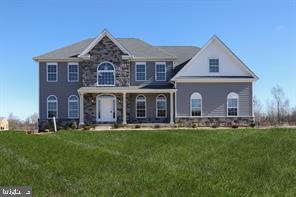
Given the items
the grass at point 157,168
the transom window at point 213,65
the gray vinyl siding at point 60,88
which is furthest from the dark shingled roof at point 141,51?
the grass at point 157,168

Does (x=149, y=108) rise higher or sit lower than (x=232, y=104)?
lower

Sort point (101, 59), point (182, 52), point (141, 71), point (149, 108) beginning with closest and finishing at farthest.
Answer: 1. point (101, 59)
2. point (149, 108)
3. point (141, 71)
4. point (182, 52)

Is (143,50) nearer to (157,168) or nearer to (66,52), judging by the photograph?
(66,52)

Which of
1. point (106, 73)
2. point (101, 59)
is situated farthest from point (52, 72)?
point (106, 73)

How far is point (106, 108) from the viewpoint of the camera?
39031 mm

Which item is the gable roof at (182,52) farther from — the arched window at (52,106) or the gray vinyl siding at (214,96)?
the arched window at (52,106)

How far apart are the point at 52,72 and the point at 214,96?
13.0m

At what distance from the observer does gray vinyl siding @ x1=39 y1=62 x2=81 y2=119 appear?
39.4 metres

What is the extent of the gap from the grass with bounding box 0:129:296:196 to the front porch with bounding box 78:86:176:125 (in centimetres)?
1626

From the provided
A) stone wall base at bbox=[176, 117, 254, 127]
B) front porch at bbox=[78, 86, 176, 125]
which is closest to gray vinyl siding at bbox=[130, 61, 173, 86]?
front porch at bbox=[78, 86, 176, 125]

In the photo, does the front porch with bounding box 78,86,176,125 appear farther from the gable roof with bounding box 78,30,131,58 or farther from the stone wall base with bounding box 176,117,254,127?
the gable roof with bounding box 78,30,131,58

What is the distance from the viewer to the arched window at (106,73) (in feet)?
127

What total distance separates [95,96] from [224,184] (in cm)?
2759

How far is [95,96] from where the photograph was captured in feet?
128
